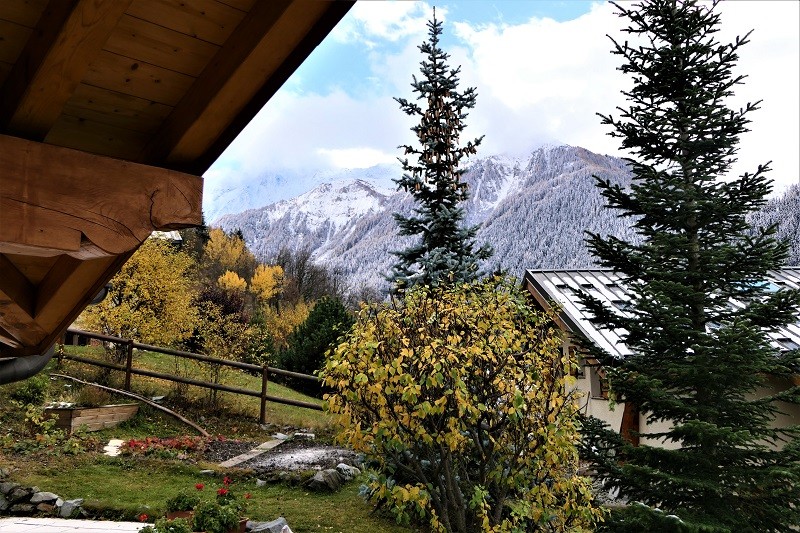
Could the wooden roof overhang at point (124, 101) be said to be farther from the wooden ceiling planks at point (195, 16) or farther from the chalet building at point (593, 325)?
the chalet building at point (593, 325)

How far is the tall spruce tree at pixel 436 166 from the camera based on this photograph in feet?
28.3

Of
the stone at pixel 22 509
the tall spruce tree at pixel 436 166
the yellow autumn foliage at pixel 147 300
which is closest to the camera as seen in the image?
the stone at pixel 22 509

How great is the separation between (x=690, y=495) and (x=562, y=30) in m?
4.67

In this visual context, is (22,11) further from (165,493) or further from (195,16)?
(165,493)

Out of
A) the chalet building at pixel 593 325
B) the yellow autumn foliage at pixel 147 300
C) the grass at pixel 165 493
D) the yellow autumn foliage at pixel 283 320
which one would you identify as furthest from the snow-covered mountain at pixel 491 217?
the grass at pixel 165 493

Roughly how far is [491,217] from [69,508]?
82788mm

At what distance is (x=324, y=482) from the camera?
→ 7.50 meters

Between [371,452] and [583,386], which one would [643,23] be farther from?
[583,386]

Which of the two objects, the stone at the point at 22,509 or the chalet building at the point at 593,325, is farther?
the chalet building at the point at 593,325

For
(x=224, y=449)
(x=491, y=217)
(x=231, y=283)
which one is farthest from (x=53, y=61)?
(x=491, y=217)

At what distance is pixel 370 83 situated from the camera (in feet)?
16.2

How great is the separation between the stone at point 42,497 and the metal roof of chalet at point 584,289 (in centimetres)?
726

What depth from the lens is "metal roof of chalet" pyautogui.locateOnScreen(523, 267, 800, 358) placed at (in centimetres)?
938

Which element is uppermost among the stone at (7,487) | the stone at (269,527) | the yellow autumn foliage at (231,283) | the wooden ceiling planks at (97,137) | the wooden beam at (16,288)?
the yellow autumn foliage at (231,283)
